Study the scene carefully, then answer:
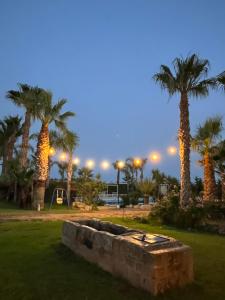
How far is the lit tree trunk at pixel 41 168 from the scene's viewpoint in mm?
23891

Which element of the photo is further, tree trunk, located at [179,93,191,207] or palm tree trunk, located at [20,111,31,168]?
palm tree trunk, located at [20,111,31,168]

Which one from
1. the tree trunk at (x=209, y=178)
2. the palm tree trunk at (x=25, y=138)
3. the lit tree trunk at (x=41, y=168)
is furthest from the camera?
the palm tree trunk at (x=25, y=138)

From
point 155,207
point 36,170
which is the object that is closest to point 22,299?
point 155,207

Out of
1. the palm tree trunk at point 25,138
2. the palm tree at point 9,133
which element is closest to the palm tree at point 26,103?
the palm tree trunk at point 25,138

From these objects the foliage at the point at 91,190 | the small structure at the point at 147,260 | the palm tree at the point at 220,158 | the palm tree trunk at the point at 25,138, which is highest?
the palm tree trunk at the point at 25,138

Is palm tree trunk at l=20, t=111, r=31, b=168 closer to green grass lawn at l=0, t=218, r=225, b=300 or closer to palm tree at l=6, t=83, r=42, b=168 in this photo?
palm tree at l=6, t=83, r=42, b=168

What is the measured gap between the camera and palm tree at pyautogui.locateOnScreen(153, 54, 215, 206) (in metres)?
16.5

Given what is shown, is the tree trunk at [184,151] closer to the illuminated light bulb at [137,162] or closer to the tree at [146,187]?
the tree at [146,187]

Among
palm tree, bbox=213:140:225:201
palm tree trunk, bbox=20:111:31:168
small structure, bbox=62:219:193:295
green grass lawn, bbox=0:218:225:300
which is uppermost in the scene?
palm tree trunk, bbox=20:111:31:168

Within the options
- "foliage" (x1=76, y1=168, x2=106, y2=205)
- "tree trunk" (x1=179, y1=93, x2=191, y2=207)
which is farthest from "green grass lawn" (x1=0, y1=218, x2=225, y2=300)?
"foliage" (x1=76, y1=168, x2=106, y2=205)

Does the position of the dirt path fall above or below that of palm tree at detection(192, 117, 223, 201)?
below

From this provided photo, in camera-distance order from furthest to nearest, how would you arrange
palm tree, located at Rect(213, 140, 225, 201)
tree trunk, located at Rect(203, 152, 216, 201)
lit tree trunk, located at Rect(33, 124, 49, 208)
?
lit tree trunk, located at Rect(33, 124, 49, 208)
tree trunk, located at Rect(203, 152, 216, 201)
palm tree, located at Rect(213, 140, 225, 201)

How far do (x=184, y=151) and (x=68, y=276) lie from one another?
37.7ft

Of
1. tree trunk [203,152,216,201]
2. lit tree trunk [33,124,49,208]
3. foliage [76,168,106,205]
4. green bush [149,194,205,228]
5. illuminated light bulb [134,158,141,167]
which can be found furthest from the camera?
illuminated light bulb [134,158,141,167]
